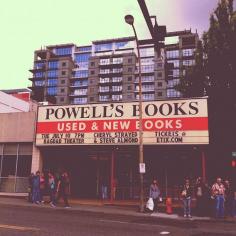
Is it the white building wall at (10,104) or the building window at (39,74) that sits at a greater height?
the building window at (39,74)

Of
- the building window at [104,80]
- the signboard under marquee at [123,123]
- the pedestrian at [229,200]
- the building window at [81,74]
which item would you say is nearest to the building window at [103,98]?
the building window at [104,80]

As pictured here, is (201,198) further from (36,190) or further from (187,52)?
(187,52)

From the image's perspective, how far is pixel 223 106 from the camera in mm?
21031

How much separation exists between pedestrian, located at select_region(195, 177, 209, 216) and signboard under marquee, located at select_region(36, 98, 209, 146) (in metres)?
2.82

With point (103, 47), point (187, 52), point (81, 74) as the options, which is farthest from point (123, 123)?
point (103, 47)

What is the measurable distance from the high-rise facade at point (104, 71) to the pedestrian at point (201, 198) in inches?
3212

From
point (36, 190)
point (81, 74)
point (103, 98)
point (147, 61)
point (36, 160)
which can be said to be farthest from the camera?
point (81, 74)

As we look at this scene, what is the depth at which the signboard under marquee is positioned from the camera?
2025 cm

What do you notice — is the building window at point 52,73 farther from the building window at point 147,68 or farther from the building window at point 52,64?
the building window at point 147,68

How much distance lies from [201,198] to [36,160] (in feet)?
35.8

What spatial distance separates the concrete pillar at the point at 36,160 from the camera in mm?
22938

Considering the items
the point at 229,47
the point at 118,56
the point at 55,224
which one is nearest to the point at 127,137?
→ the point at 229,47

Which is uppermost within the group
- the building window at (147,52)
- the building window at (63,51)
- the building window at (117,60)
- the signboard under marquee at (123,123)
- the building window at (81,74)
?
the building window at (63,51)

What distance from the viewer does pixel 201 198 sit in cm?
1742
